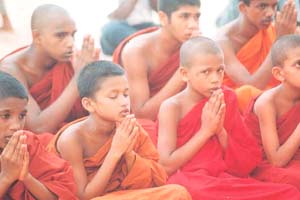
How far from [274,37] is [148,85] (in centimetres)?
86

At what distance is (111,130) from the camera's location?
10.6 ft

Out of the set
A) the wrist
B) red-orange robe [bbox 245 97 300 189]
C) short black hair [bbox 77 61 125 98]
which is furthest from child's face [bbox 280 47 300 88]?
the wrist

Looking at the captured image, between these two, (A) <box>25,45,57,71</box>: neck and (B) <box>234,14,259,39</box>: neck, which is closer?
(A) <box>25,45,57,71</box>: neck

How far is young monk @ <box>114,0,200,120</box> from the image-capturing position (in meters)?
3.94

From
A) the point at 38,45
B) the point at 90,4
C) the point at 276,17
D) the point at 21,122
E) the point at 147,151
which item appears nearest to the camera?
the point at 21,122

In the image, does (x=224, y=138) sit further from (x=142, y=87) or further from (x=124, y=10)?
(x=124, y=10)

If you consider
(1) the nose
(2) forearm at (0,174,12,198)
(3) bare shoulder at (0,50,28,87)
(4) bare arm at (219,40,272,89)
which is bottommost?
(4) bare arm at (219,40,272,89)

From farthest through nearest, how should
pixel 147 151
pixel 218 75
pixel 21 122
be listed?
pixel 218 75
pixel 147 151
pixel 21 122

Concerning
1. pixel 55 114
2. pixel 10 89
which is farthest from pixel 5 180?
pixel 55 114

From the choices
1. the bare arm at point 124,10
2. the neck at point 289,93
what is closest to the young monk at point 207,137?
the neck at point 289,93

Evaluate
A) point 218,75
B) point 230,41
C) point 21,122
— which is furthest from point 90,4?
point 21,122

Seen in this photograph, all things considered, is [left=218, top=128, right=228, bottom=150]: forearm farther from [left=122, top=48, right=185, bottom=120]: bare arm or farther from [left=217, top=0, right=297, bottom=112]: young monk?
[left=217, top=0, right=297, bottom=112]: young monk

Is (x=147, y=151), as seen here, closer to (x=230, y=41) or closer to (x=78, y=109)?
(x=78, y=109)

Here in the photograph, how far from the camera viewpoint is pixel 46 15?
12.8 ft
